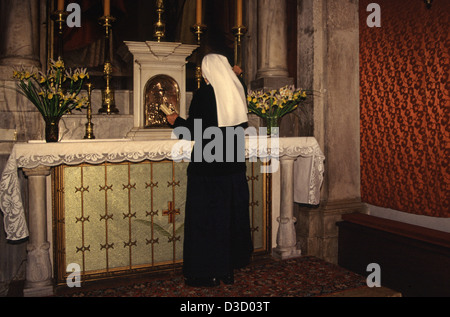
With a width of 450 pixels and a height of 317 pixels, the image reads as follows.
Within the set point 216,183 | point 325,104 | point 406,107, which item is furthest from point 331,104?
point 216,183

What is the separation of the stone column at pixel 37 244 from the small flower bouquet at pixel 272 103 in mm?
2113

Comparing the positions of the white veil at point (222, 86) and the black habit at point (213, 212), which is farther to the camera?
the black habit at point (213, 212)

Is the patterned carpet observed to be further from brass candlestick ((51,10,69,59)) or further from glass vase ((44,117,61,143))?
brass candlestick ((51,10,69,59))

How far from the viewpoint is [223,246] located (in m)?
3.57

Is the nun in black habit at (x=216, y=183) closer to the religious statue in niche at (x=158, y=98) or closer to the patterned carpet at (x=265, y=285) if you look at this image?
the patterned carpet at (x=265, y=285)

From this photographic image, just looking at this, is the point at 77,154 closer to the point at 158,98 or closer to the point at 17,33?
the point at 158,98

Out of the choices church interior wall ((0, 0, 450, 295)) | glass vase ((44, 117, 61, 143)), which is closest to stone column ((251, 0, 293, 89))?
church interior wall ((0, 0, 450, 295))

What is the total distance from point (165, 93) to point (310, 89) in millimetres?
1690

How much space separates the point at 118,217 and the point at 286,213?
170 cm

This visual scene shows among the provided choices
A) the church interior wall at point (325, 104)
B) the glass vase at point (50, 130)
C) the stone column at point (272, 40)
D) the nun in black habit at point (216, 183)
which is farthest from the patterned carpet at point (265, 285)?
the stone column at point (272, 40)

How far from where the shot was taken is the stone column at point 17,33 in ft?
14.1

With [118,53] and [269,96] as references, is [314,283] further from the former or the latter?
[118,53]
